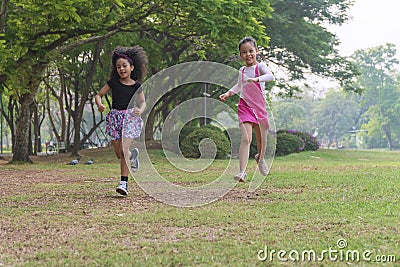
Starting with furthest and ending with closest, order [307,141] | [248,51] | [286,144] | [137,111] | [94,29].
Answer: [307,141]
[286,144]
[94,29]
[248,51]
[137,111]

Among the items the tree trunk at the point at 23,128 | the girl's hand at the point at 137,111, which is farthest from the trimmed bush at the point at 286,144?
the girl's hand at the point at 137,111

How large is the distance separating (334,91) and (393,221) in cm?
8399

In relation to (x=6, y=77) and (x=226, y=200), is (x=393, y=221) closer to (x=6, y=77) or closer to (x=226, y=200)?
(x=226, y=200)

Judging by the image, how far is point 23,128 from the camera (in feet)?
53.8

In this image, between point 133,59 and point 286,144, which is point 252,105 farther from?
point 286,144

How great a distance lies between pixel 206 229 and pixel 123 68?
2.75 metres

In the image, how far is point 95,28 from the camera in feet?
48.0

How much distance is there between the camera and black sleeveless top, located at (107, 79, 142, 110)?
20.9 feet

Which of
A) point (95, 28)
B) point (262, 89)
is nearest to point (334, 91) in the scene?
point (95, 28)

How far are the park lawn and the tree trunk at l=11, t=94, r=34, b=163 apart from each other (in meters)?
10.0

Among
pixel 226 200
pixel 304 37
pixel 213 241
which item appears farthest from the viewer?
pixel 304 37

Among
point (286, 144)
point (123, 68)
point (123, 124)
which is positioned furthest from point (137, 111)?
point (286, 144)

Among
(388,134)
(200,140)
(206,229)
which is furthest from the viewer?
(388,134)

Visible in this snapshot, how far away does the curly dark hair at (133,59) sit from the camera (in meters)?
6.50
